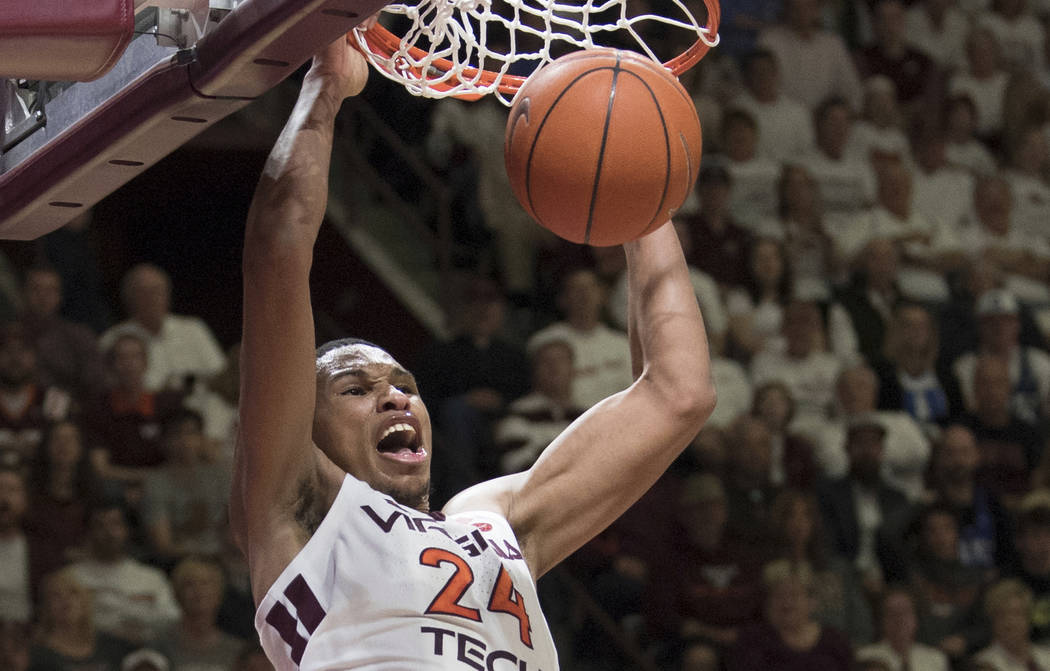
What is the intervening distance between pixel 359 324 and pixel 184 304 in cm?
86

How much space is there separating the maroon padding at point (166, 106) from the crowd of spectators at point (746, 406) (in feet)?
8.46

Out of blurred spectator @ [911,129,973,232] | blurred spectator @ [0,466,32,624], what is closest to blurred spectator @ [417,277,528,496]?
blurred spectator @ [0,466,32,624]

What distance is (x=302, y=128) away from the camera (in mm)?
2303

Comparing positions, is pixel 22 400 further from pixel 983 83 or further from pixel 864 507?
pixel 983 83

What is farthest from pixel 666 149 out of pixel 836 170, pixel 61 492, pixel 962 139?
pixel 962 139

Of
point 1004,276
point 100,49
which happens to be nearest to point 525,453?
point 1004,276

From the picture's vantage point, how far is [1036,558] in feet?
19.4

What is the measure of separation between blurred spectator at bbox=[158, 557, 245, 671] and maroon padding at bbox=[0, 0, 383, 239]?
251 centimetres

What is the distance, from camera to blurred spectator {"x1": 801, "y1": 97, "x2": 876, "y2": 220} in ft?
22.3

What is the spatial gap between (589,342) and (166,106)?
3753 mm

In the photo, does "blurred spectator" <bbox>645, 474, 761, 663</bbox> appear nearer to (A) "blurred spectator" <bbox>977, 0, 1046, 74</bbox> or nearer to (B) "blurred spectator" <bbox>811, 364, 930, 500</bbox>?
(B) "blurred spectator" <bbox>811, 364, 930, 500</bbox>

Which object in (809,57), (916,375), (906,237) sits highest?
(809,57)

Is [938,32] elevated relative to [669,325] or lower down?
lower down

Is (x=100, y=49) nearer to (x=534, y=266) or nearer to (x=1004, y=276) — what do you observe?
(x=534, y=266)
